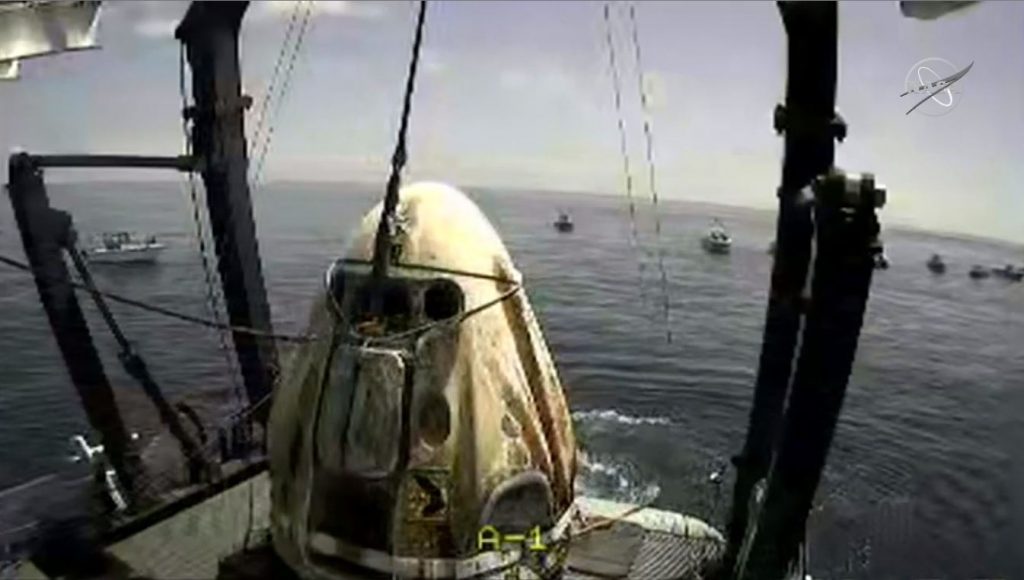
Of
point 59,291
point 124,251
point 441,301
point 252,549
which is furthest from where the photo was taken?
point 124,251

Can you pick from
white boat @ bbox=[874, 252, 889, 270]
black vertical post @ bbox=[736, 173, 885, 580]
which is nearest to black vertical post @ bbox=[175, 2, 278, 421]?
black vertical post @ bbox=[736, 173, 885, 580]

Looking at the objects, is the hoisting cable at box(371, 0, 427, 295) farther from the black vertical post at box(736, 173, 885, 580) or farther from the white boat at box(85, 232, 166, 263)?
the white boat at box(85, 232, 166, 263)

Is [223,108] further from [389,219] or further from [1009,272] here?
[1009,272]

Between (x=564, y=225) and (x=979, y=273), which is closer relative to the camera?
(x=979, y=273)

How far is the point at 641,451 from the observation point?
36375 millimetres

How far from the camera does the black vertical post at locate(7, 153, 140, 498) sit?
21859mm

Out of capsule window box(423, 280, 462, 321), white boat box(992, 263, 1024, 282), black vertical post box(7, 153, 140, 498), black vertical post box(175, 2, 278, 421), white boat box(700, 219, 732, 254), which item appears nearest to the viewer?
capsule window box(423, 280, 462, 321)

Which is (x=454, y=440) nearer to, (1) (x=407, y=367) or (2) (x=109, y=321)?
(1) (x=407, y=367)

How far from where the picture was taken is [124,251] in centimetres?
7594

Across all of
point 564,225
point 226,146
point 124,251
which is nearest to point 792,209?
point 226,146

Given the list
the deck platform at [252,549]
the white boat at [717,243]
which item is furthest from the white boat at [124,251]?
the deck platform at [252,549]

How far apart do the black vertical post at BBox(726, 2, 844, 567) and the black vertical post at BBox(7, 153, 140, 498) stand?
13315 mm

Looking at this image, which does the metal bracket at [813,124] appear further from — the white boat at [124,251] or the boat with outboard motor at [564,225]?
the boat with outboard motor at [564,225]

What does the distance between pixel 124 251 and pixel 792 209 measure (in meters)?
68.5
